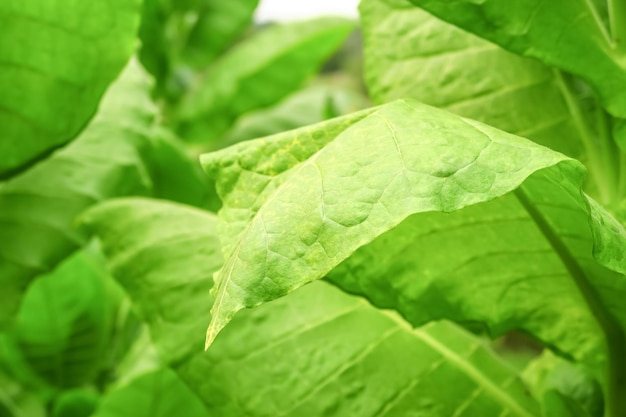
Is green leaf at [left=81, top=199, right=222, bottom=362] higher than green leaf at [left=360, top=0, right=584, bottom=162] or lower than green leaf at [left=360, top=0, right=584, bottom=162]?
lower

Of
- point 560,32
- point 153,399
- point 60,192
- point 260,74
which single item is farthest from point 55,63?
point 260,74

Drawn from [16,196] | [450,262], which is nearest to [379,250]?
[450,262]

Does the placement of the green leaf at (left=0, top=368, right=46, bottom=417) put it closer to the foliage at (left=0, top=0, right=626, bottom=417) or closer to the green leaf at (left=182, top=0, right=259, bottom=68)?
the foliage at (left=0, top=0, right=626, bottom=417)

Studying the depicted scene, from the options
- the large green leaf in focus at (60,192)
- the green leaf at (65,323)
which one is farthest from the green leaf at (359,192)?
the green leaf at (65,323)

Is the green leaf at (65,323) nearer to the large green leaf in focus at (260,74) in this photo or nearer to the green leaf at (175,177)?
the green leaf at (175,177)

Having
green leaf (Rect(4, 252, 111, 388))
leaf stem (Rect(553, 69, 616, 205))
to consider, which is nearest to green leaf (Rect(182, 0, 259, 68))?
green leaf (Rect(4, 252, 111, 388))

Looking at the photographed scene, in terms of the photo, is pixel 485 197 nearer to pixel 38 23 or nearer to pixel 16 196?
pixel 38 23
